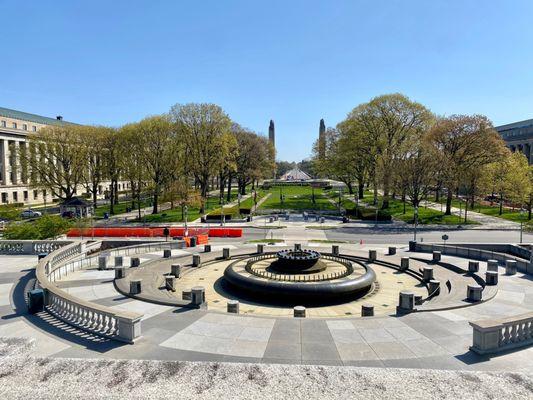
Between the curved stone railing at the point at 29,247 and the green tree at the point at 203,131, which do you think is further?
the green tree at the point at 203,131

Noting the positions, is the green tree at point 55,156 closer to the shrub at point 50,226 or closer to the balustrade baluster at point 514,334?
the shrub at point 50,226

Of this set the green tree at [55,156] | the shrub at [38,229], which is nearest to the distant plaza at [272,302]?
the shrub at [38,229]

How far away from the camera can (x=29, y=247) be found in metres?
30.7

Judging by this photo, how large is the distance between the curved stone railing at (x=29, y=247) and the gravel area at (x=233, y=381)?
2106cm

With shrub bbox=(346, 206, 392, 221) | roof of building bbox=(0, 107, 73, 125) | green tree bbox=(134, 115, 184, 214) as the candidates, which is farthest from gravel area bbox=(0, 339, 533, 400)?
roof of building bbox=(0, 107, 73, 125)

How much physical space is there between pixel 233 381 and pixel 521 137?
134 metres

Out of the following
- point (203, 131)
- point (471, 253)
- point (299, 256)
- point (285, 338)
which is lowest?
point (471, 253)

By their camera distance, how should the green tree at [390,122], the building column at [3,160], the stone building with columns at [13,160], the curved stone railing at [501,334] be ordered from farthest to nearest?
the building column at [3,160] → the stone building with columns at [13,160] → the green tree at [390,122] → the curved stone railing at [501,334]

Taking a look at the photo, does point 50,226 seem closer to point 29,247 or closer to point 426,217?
point 29,247

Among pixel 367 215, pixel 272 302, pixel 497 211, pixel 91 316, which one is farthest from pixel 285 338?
pixel 497 211

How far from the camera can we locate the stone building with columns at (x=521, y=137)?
112 metres

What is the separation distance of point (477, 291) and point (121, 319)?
56.3ft

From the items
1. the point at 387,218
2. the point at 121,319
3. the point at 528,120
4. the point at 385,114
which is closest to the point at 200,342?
the point at 121,319

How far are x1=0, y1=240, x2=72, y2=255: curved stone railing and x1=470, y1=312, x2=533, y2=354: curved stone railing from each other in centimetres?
2986
